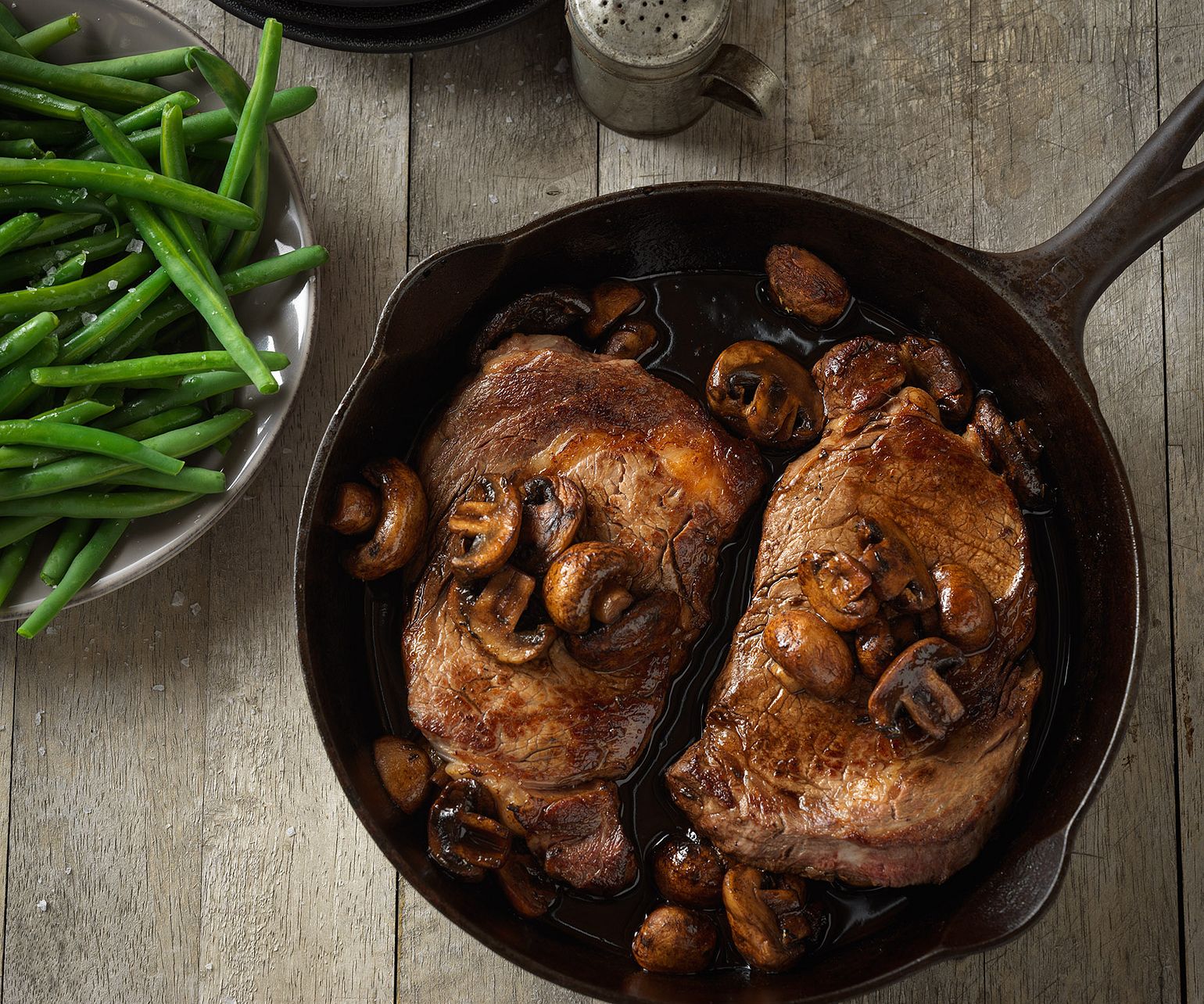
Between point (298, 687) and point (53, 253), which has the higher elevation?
point (53, 253)

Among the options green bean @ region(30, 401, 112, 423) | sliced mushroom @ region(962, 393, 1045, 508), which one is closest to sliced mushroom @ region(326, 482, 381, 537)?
green bean @ region(30, 401, 112, 423)

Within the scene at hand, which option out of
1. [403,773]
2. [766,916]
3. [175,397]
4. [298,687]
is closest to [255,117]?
[175,397]

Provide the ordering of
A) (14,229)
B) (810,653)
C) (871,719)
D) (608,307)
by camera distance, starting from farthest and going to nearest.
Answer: (608,307)
(14,229)
(871,719)
(810,653)

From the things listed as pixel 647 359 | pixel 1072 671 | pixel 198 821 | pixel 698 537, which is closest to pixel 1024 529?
pixel 1072 671

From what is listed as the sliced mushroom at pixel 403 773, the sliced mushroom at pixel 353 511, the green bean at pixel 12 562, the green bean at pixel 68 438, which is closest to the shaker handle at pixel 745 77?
the sliced mushroom at pixel 353 511

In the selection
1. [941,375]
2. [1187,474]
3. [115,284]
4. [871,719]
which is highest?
[941,375]

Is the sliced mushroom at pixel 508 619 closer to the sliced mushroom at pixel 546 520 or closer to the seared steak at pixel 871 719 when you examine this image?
the sliced mushroom at pixel 546 520

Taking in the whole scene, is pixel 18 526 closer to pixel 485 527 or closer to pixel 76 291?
pixel 76 291
